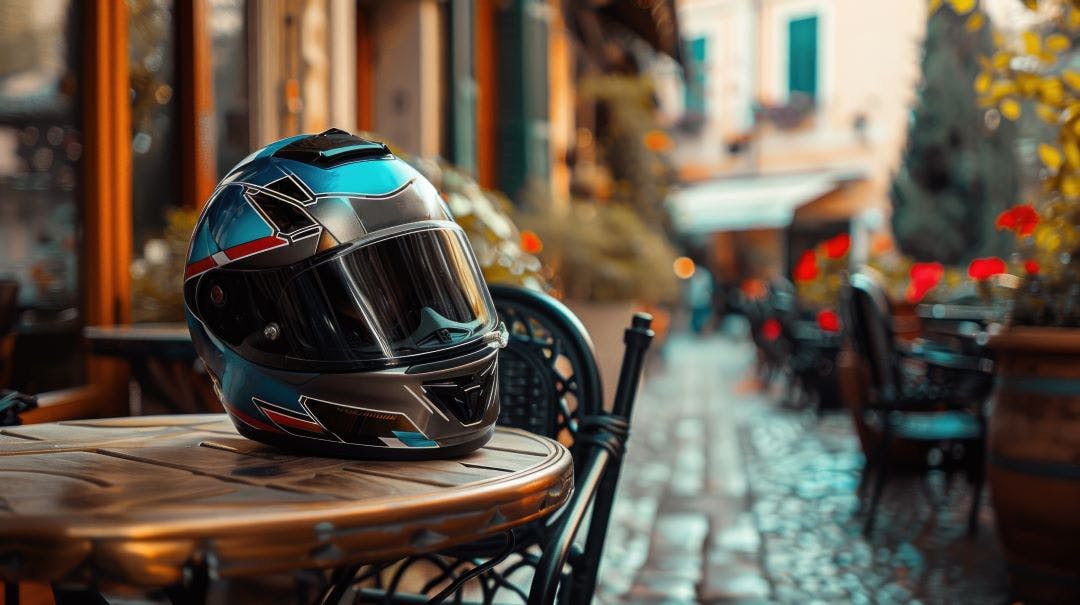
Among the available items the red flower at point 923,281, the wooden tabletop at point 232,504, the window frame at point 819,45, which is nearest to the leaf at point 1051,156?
the wooden tabletop at point 232,504

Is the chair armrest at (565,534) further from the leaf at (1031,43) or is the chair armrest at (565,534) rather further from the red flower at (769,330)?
the red flower at (769,330)

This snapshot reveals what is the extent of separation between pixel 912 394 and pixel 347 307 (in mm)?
3657

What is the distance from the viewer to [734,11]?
23.0 metres

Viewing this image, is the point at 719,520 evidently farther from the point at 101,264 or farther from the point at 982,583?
the point at 101,264

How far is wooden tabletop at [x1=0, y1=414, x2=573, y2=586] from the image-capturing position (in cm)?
88

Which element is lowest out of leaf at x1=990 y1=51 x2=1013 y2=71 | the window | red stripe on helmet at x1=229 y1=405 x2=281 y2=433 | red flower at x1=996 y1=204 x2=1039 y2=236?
red stripe on helmet at x1=229 y1=405 x2=281 y2=433

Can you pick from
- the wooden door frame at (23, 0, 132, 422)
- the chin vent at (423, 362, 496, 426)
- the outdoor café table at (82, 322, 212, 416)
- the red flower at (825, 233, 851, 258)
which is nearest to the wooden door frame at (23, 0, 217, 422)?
the wooden door frame at (23, 0, 132, 422)

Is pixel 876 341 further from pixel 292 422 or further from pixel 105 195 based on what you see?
pixel 292 422

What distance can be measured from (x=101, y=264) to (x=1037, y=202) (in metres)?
3.29

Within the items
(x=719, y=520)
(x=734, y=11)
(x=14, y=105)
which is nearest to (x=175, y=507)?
(x=14, y=105)

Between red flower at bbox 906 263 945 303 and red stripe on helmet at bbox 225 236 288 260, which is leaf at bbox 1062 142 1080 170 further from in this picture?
red flower at bbox 906 263 945 303

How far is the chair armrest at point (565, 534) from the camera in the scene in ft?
4.54

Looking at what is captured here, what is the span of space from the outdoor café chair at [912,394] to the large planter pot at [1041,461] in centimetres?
92

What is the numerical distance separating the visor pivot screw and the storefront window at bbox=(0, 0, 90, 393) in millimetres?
1764
